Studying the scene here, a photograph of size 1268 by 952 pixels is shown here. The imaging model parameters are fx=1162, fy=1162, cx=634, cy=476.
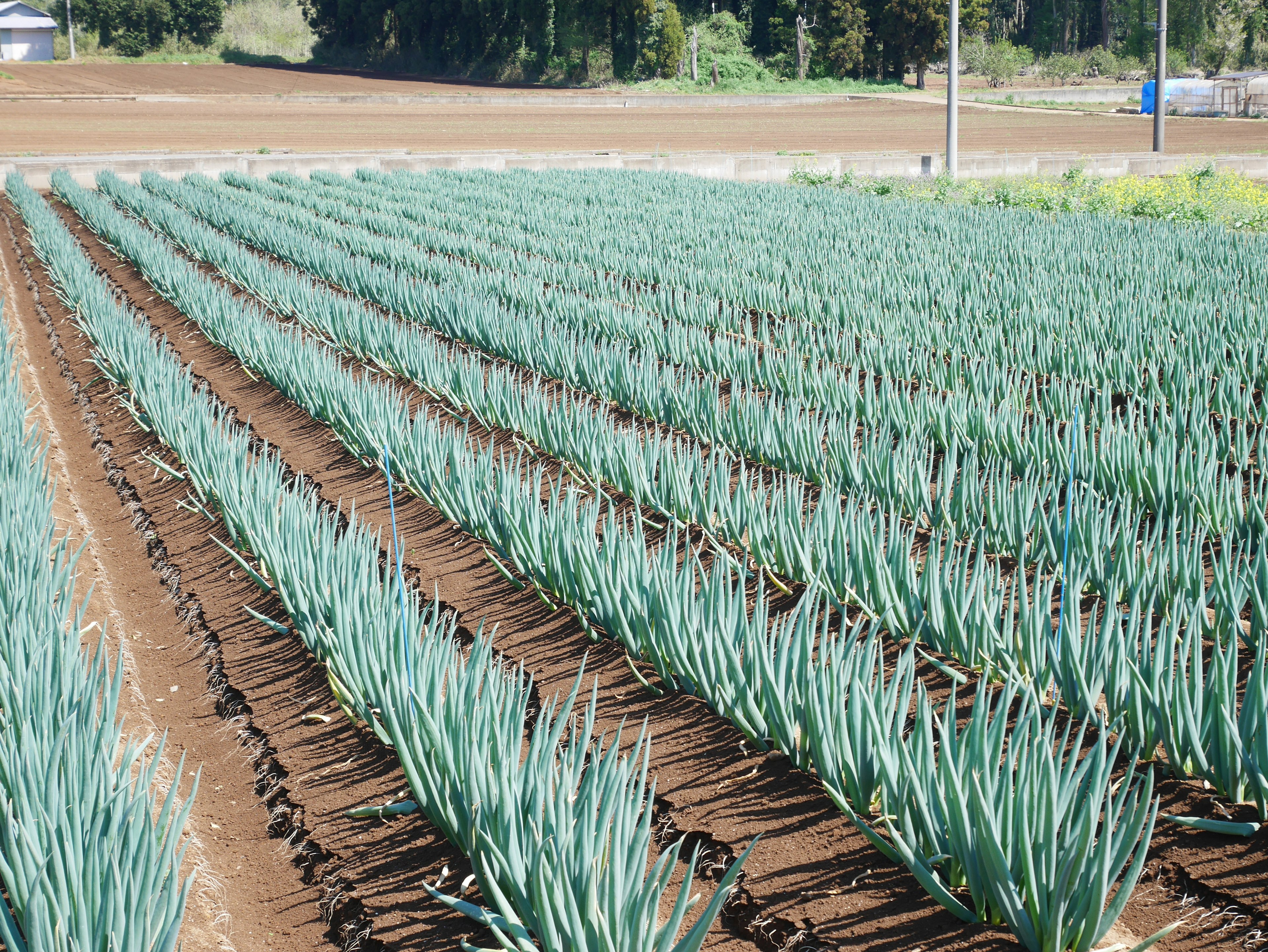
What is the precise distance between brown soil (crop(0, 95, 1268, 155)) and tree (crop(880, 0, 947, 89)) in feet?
27.7

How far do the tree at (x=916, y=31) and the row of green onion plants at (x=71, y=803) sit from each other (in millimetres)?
53644

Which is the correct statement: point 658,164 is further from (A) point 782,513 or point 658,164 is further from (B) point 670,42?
(B) point 670,42

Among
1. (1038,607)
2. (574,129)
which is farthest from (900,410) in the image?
(574,129)

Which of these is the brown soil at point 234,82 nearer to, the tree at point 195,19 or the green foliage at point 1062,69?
the green foliage at point 1062,69

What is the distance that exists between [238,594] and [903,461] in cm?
278

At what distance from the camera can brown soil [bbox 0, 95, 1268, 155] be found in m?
30.6

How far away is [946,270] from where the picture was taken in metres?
10.3

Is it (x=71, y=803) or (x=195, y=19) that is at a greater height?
(x=195, y=19)

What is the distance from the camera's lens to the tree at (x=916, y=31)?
51656 mm

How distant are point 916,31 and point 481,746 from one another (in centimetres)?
5652

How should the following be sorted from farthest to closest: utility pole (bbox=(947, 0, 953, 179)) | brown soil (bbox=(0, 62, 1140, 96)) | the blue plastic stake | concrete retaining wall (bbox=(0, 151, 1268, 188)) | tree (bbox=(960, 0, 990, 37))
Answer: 1. tree (bbox=(960, 0, 990, 37))
2. brown soil (bbox=(0, 62, 1140, 96))
3. concrete retaining wall (bbox=(0, 151, 1268, 188))
4. utility pole (bbox=(947, 0, 953, 179))
5. the blue plastic stake

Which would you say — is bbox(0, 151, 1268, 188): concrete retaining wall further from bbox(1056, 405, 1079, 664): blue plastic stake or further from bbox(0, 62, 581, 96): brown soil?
bbox(0, 62, 581, 96): brown soil

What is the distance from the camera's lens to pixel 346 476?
239 inches

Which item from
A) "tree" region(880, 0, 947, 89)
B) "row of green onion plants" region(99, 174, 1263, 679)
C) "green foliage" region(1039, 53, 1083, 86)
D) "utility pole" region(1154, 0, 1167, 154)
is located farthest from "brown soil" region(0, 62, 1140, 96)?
"row of green onion plants" region(99, 174, 1263, 679)
